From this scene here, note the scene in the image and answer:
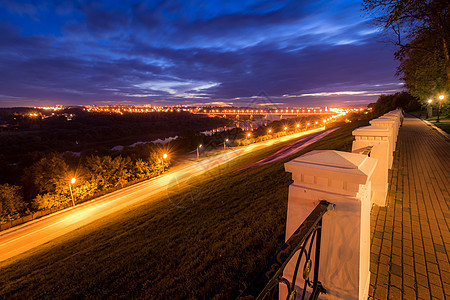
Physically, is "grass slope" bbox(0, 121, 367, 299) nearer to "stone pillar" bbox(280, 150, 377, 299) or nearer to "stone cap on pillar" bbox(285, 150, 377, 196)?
"stone pillar" bbox(280, 150, 377, 299)

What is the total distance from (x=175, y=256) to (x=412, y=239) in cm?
536

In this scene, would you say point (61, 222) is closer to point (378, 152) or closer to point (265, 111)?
point (378, 152)

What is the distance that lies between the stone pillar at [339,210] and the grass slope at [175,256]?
2247 millimetres

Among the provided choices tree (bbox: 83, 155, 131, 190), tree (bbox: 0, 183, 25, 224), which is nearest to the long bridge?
tree (bbox: 83, 155, 131, 190)

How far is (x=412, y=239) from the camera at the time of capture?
381 cm

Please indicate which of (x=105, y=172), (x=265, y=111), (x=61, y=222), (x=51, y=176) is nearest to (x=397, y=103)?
(x=105, y=172)

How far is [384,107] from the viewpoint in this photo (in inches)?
1924

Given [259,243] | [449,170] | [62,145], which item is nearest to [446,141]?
[449,170]

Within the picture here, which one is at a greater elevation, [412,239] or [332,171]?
[332,171]

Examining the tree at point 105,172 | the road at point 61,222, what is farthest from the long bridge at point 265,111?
the road at point 61,222

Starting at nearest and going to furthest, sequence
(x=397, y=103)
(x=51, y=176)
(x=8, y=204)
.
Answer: (x=8, y=204) < (x=51, y=176) < (x=397, y=103)

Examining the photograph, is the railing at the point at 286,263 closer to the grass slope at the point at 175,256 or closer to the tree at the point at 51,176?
the grass slope at the point at 175,256

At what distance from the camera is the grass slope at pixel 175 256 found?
4191mm

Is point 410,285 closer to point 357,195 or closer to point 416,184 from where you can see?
point 357,195
